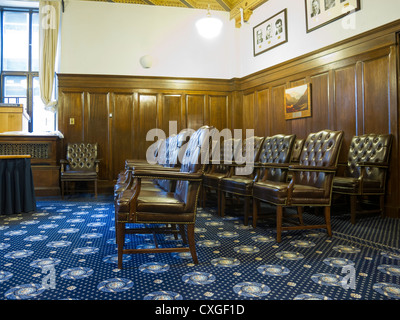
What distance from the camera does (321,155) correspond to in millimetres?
3283

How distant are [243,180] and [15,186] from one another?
2994mm

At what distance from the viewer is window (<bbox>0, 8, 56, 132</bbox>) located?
741 centimetres

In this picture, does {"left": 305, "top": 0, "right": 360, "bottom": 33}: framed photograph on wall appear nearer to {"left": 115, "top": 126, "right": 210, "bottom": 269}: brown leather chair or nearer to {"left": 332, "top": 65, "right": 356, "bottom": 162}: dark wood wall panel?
{"left": 332, "top": 65, "right": 356, "bottom": 162}: dark wood wall panel

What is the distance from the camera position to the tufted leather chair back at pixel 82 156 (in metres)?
6.21

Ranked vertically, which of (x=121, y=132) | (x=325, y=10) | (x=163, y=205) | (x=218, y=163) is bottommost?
(x=163, y=205)

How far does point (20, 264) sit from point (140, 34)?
5.93 metres

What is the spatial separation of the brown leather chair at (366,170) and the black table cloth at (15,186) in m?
4.02

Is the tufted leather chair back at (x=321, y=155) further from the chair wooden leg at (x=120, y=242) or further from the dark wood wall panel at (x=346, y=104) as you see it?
the chair wooden leg at (x=120, y=242)

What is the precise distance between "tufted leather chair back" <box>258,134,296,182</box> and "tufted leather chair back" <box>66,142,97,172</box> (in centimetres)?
364

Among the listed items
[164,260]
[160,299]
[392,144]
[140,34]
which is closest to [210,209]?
[164,260]

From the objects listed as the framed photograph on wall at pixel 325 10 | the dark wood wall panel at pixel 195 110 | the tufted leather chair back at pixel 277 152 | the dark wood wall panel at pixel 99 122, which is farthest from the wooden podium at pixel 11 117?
the framed photograph on wall at pixel 325 10

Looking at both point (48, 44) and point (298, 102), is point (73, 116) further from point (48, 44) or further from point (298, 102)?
point (298, 102)

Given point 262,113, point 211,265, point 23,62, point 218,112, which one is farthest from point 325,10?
point 23,62

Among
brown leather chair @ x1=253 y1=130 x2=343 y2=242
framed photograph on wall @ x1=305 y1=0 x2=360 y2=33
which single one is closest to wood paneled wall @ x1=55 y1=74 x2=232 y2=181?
framed photograph on wall @ x1=305 y1=0 x2=360 y2=33
